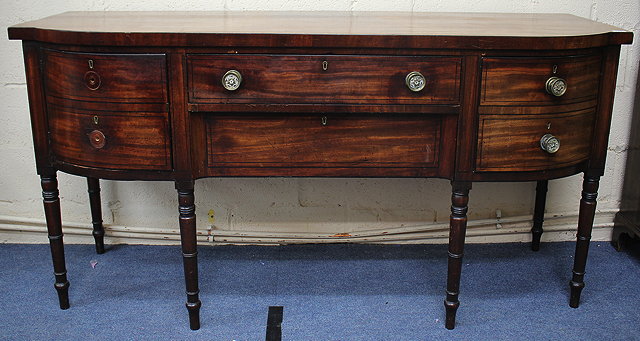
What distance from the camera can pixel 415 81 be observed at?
5.99 feet

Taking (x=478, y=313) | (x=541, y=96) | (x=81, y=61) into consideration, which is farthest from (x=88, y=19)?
(x=478, y=313)

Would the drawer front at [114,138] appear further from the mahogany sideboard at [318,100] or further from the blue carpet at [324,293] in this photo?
the blue carpet at [324,293]

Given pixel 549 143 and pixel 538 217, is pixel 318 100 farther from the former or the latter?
pixel 538 217

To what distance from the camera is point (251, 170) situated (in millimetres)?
1941

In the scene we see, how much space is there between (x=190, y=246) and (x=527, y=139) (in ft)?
3.31

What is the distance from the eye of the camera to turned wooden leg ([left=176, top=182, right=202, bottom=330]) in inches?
77.6

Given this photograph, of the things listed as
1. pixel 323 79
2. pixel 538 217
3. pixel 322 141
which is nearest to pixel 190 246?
pixel 322 141

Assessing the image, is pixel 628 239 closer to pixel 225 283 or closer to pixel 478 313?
pixel 478 313

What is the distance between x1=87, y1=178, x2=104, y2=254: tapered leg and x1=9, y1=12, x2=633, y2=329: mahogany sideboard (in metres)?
0.55

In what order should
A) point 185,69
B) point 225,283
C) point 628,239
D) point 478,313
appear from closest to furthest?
point 185,69 < point 478,313 < point 225,283 < point 628,239

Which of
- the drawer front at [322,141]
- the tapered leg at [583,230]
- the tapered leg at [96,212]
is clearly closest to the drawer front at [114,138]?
the drawer front at [322,141]

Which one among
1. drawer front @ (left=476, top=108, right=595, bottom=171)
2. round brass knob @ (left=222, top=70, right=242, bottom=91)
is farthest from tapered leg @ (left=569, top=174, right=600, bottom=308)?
round brass knob @ (left=222, top=70, right=242, bottom=91)

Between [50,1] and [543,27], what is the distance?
5.49 feet

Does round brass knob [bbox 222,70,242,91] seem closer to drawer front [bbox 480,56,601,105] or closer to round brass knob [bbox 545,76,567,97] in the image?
drawer front [bbox 480,56,601,105]
